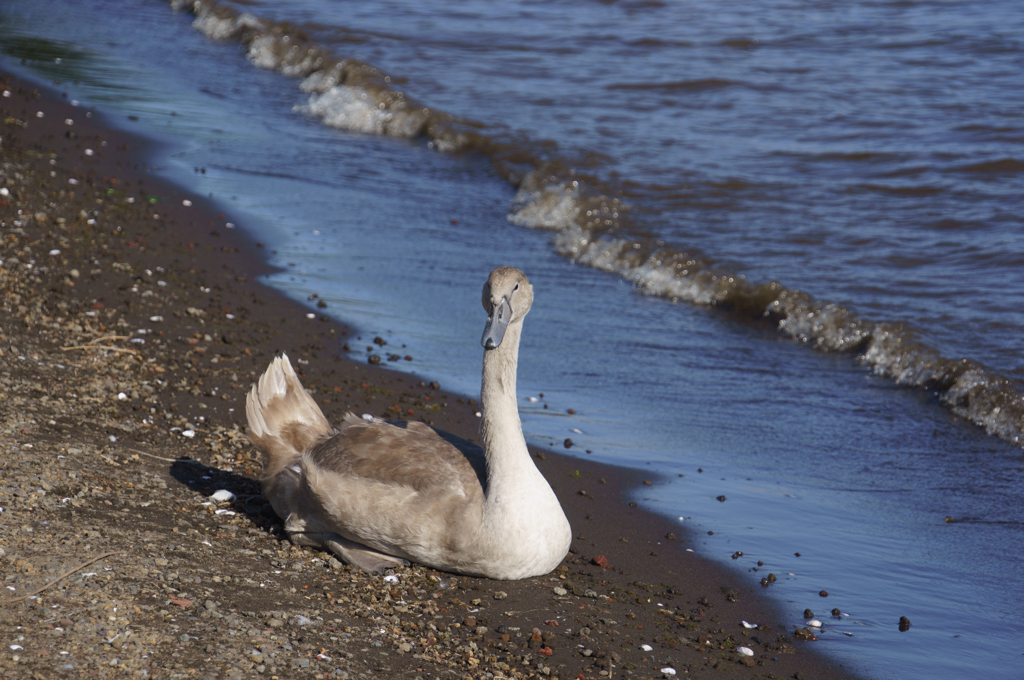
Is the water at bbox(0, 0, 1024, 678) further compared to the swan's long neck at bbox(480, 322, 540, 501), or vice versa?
the water at bbox(0, 0, 1024, 678)

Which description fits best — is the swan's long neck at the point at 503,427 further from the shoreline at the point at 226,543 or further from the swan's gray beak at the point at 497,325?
the shoreline at the point at 226,543

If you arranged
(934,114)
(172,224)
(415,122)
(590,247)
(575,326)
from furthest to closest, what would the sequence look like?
(415,122), (934,114), (590,247), (172,224), (575,326)

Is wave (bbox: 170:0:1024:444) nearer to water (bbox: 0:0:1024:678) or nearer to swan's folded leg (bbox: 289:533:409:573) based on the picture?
water (bbox: 0:0:1024:678)

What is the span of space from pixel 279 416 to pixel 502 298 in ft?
5.21

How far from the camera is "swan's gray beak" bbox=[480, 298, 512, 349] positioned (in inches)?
181

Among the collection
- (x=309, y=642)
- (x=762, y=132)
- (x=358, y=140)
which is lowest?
(x=309, y=642)

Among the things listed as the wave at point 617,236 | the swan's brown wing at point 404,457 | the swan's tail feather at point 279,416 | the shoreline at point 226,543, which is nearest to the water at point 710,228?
the wave at point 617,236

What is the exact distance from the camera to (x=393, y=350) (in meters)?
7.84

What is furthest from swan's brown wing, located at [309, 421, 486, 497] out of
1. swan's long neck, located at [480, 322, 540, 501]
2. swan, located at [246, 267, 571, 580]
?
swan's long neck, located at [480, 322, 540, 501]

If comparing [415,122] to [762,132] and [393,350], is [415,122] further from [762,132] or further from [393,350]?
[393,350]

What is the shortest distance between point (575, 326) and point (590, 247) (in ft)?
8.80

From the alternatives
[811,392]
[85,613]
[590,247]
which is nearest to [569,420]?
[811,392]

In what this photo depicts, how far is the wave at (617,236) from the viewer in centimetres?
823

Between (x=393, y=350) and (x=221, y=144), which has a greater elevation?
(x=221, y=144)
